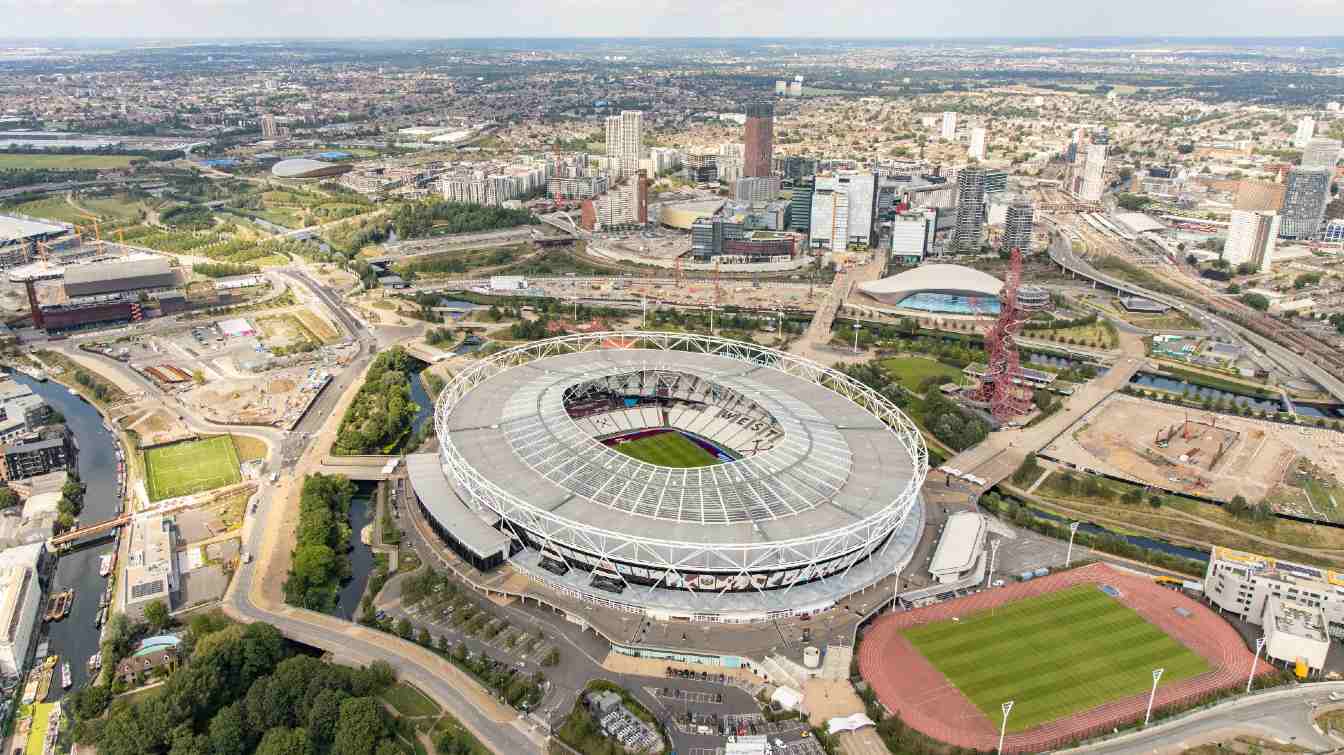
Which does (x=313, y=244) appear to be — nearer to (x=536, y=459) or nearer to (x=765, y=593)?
(x=536, y=459)

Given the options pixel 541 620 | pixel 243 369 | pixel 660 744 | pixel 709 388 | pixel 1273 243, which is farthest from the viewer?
pixel 1273 243

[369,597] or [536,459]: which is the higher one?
[536,459]

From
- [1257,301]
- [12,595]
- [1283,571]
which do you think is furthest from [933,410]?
[12,595]

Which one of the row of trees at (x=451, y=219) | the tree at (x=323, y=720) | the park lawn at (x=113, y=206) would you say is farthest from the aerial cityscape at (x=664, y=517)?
the park lawn at (x=113, y=206)

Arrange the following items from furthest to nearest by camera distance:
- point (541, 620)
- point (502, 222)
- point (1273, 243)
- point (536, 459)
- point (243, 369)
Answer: point (502, 222) → point (1273, 243) → point (243, 369) → point (536, 459) → point (541, 620)

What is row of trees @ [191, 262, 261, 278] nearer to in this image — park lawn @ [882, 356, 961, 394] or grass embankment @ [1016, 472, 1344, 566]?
park lawn @ [882, 356, 961, 394]

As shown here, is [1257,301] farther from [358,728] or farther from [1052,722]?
[358,728]

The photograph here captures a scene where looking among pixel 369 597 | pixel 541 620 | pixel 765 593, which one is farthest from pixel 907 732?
pixel 369 597

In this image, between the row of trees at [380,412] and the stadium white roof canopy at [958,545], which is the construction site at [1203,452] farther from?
the row of trees at [380,412]
